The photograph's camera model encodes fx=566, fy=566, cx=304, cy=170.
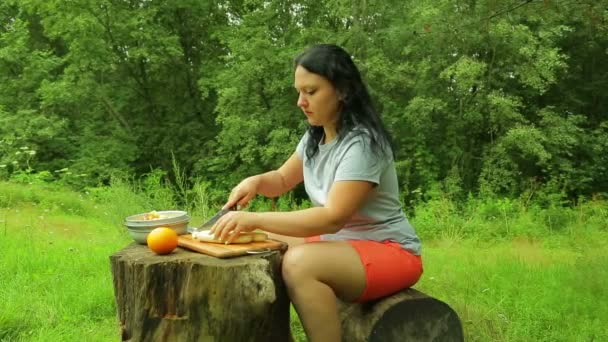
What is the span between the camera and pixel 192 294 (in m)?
1.84

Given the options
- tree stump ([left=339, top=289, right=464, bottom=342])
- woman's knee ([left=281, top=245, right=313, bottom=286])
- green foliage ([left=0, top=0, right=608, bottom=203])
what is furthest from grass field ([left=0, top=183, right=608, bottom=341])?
green foliage ([left=0, top=0, right=608, bottom=203])

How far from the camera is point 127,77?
15859 mm

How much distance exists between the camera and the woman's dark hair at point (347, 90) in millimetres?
1903

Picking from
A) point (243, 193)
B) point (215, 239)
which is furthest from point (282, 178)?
point (215, 239)

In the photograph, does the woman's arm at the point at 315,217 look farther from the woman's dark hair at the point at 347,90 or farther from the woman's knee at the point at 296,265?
the woman's dark hair at the point at 347,90

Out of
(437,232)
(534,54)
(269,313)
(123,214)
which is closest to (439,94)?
(534,54)

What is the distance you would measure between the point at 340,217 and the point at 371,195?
7.7 inches

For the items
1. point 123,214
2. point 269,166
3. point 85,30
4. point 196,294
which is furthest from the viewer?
point 85,30

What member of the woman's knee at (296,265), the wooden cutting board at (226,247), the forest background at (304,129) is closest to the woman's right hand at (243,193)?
the wooden cutting board at (226,247)

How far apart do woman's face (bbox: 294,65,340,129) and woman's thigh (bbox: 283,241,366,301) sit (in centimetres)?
45

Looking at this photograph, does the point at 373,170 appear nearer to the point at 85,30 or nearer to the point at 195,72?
the point at 85,30

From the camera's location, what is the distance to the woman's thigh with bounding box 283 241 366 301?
5.92ft

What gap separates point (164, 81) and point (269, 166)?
5.65 m

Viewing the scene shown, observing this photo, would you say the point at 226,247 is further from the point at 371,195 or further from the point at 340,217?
the point at 371,195
